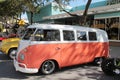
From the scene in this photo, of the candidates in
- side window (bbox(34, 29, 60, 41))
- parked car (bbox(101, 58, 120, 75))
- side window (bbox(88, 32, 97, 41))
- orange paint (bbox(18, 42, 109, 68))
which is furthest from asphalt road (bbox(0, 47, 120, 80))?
side window (bbox(34, 29, 60, 41))

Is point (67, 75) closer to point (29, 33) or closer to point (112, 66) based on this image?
point (112, 66)

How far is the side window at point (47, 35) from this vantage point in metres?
9.97

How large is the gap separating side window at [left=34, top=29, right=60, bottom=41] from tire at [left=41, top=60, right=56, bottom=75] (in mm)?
901

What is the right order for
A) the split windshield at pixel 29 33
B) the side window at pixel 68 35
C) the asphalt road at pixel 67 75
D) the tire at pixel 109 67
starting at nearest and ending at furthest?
the tire at pixel 109 67, the asphalt road at pixel 67 75, the split windshield at pixel 29 33, the side window at pixel 68 35

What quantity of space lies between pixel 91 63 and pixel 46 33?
3456 mm

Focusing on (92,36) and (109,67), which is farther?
(92,36)

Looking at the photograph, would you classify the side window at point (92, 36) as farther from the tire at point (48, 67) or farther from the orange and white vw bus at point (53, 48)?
the tire at point (48, 67)

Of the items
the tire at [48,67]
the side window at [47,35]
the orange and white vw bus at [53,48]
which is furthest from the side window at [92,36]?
the tire at [48,67]

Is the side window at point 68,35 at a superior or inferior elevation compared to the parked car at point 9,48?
superior

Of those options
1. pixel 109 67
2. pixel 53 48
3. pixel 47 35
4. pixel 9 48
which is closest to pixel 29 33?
pixel 47 35

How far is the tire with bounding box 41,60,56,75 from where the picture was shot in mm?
10031

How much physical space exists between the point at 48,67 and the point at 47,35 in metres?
1.26

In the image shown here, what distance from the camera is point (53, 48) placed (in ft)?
33.2

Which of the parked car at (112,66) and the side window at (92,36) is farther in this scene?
the side window at (92,36)
